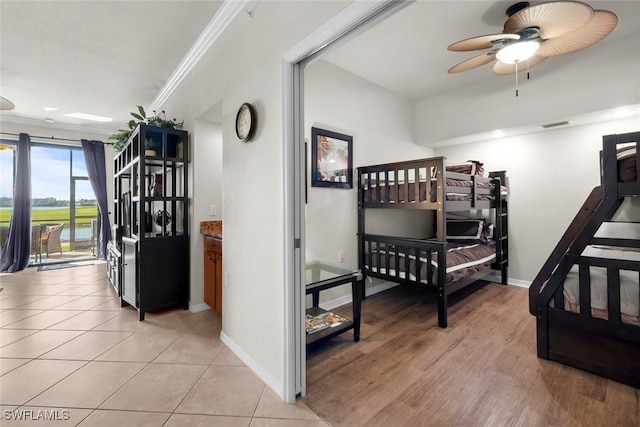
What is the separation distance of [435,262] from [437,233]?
0.29 meters

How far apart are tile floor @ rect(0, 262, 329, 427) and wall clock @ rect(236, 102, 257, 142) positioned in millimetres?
1658

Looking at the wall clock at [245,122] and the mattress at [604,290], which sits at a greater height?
the wall clock at [245,122]

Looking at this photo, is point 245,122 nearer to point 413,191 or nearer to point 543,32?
point 413,191

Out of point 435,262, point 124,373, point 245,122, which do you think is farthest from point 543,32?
point 124,373

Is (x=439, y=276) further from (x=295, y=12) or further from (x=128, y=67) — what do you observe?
(x=128, y=67)

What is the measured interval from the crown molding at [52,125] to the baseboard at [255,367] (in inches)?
220

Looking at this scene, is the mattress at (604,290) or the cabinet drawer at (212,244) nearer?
the mattress at (604,290)

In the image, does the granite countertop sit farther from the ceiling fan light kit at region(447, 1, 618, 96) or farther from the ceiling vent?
the ceiling vent

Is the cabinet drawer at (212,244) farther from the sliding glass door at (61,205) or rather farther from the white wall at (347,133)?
the sliding glass door at (61,205)

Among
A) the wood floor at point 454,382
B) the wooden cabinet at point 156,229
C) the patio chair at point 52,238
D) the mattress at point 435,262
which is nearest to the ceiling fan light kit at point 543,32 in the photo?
the mattress at point 435,262

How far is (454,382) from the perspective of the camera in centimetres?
185

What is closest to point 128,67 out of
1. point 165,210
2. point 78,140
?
point 165,210

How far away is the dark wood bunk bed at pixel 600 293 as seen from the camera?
70.0 inches

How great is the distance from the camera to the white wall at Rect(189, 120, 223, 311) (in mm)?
3087
